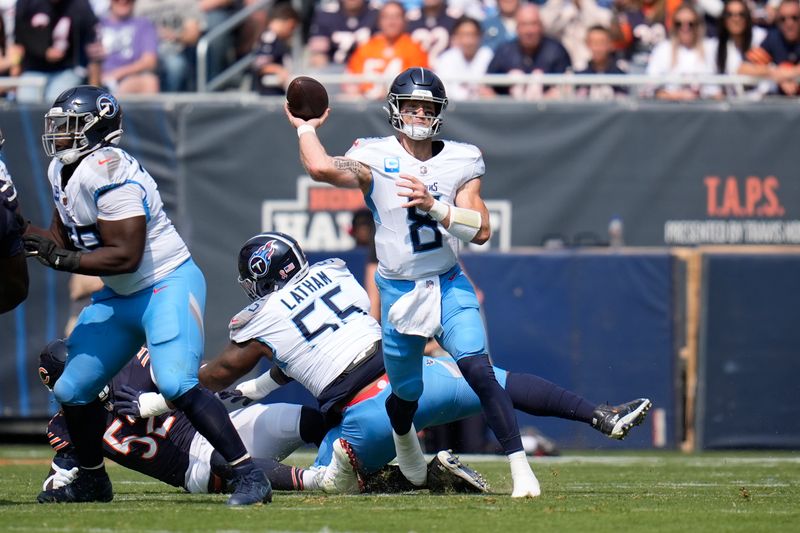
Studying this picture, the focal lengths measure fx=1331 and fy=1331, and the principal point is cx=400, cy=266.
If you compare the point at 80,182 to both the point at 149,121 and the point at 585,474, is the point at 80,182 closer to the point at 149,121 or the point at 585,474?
the point at 585,474

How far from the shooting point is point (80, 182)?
5754 millimetres

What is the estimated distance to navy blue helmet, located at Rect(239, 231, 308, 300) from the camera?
6.67 m

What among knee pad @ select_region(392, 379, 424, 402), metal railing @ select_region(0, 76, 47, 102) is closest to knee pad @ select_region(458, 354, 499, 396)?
knee pad @ select_region(392, 379, 424, 402)

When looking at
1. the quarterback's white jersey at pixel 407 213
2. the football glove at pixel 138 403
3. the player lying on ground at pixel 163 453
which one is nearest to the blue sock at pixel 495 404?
the quarterback's white jersey at pixel 407 213

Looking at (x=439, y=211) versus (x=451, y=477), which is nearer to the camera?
(x=439, y=211)

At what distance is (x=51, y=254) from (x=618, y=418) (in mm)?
2594

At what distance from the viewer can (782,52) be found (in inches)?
466

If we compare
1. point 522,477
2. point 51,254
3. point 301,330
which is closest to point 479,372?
point 522,477

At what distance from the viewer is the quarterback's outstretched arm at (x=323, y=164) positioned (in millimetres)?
5832

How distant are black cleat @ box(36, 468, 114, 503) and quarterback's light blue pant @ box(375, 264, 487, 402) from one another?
1400 mm

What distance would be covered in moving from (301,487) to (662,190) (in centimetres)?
572

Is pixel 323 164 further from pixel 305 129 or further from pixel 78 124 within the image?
pixel 78 124

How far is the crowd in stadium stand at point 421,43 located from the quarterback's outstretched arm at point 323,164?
5.31 meters

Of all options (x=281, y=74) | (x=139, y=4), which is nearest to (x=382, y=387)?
(x=281, y=74)
